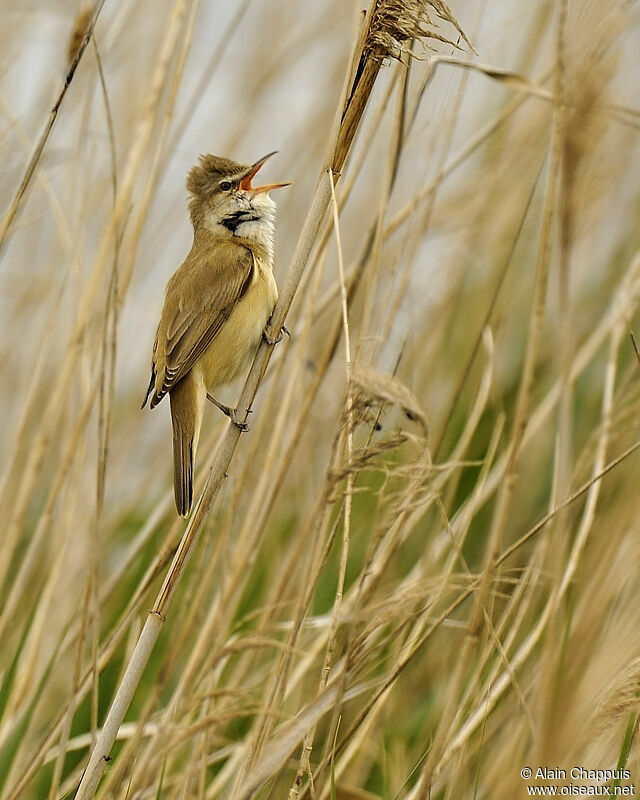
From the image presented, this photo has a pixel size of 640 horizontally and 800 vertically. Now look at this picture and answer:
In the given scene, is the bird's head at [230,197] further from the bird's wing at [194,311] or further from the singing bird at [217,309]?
the bird's wing at [194,311]

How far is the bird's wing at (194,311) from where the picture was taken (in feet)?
8.80

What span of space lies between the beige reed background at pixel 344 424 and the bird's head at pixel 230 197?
203 millimetres

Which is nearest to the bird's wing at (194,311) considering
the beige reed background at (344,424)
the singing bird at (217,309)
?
the singing bird at (217,309)

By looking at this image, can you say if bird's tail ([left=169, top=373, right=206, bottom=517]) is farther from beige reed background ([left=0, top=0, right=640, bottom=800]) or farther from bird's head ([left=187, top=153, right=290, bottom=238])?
bird's head ([left=187, top=153, right=290, bottom=238])

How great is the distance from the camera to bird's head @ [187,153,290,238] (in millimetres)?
3031

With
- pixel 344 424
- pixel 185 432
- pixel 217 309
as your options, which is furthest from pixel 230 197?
pixel 344 424

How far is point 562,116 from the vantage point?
1.46 metres

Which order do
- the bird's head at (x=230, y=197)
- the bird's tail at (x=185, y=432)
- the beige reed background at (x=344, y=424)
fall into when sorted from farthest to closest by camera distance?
the bird's head at (x=230, y=197)
the bird's tail at (x=185, y=432)
the beige reed background at (x=344, y=424)

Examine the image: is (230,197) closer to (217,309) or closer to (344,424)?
(217,309)

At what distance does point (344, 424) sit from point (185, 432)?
99cm

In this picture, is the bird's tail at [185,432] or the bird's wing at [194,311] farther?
the bird's wing at [194,311]

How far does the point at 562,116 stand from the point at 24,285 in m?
2.41

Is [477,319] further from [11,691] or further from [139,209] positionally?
[11,691]

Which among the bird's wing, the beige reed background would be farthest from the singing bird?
the beige reed background
